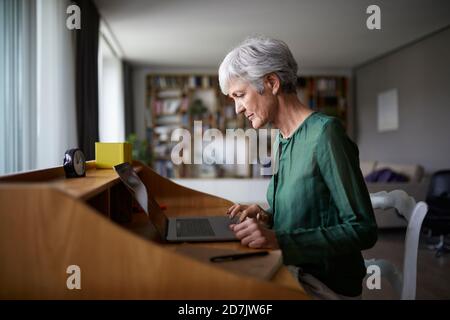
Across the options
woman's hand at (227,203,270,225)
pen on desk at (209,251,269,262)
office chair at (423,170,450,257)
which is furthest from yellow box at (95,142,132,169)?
office chair at (423,170,450,257)

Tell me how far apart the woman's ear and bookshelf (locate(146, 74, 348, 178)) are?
246 inches

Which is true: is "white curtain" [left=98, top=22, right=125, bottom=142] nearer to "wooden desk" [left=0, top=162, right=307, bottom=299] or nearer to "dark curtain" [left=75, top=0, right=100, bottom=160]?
"dark curtain" [left=75, top=0, right=100, bottom=160]

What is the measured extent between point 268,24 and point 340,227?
4.44 metres

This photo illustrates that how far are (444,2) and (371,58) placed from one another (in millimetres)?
2598

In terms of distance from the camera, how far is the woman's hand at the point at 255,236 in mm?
1017

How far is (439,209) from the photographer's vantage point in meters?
4.14

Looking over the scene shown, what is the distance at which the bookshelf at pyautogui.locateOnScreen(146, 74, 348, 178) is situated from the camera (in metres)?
7.58

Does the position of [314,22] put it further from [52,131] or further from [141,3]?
[52,131]

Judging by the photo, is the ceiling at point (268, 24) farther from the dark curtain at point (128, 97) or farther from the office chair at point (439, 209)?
the office chair at point (439, 209)

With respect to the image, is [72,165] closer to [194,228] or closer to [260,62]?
[194,228]

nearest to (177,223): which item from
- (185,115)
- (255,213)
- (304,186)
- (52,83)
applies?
(255,213)

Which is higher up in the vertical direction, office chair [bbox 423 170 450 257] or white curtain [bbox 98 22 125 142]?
white curtain [bbox 98 22 125 142]
